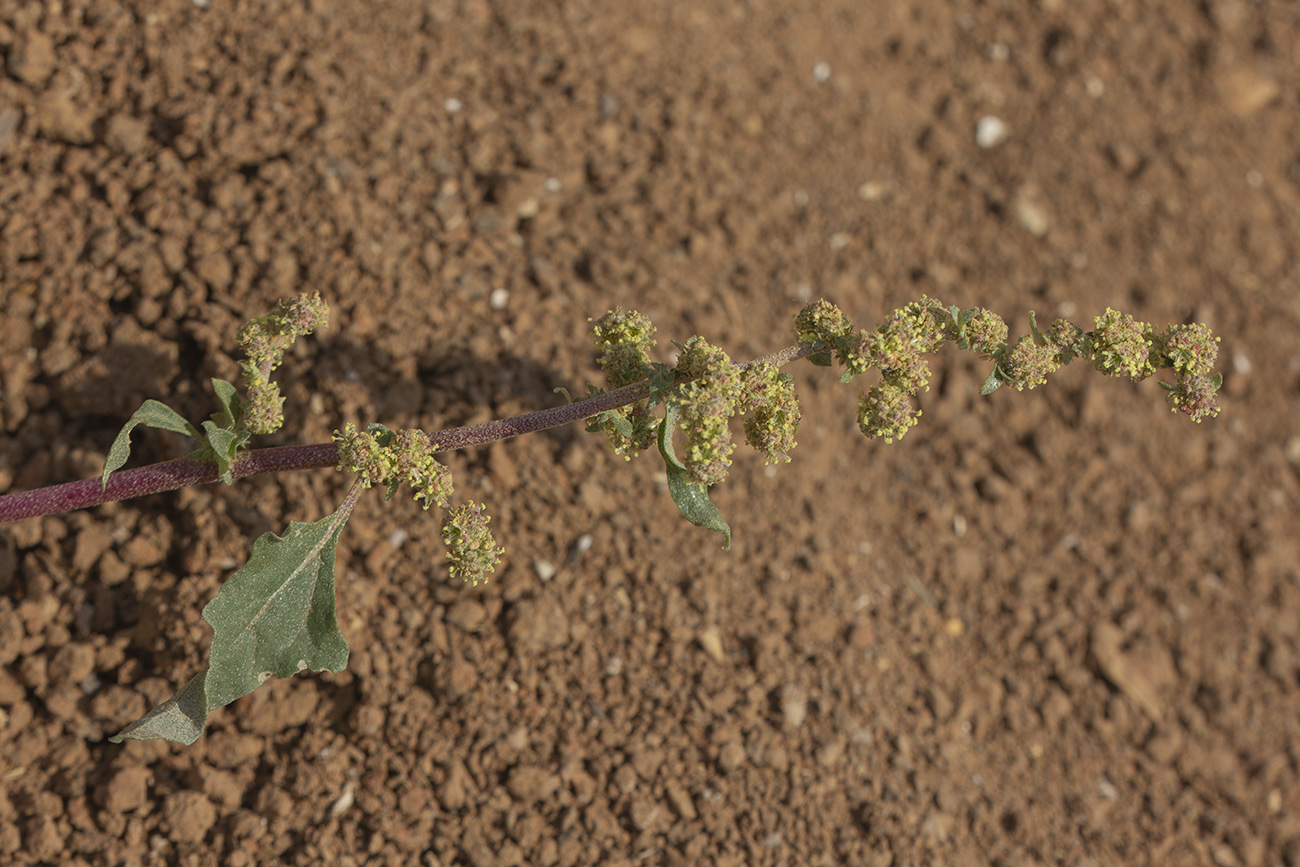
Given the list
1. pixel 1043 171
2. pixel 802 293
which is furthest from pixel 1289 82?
pixel 802 293

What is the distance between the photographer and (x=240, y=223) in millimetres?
3287

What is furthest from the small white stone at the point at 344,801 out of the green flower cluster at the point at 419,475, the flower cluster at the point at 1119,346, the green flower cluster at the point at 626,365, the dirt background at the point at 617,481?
the flower cluster at the point at 1119,346

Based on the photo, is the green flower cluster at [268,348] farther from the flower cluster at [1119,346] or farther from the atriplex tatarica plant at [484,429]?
the flower cluster at [1119,346]

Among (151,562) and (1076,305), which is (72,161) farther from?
(1076,305)

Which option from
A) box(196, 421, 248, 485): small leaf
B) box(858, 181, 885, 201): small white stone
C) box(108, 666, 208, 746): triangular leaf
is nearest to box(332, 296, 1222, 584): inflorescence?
box(196, 421, 248, 485): small leaf

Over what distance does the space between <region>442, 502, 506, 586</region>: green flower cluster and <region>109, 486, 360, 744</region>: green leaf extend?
27 centimetres

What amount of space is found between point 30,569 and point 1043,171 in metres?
3.94

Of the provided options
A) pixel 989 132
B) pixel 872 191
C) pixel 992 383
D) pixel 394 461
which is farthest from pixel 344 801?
pixel 989 132

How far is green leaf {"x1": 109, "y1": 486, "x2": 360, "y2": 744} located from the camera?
7.72ft

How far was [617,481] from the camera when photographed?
3.30 meters

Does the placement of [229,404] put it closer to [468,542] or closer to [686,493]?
[468,542]

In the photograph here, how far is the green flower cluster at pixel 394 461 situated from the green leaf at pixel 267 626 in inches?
6.9

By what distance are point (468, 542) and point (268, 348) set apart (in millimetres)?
635

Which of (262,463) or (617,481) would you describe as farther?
(617,481)
